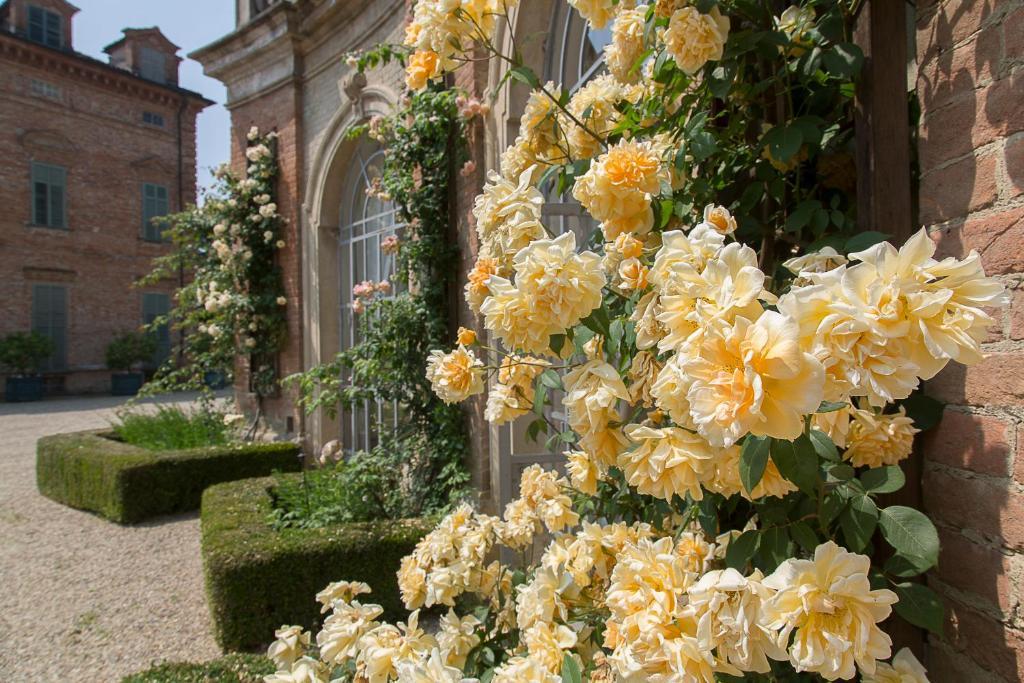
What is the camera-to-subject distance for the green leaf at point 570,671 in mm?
1079

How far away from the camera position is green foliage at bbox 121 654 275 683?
2.18 metres

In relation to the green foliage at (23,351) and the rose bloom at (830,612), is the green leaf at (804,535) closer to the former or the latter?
the rose bloom at (830,612)

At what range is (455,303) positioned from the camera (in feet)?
16.2

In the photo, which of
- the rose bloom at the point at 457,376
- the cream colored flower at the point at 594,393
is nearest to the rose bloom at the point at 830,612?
the cream colored flower at the point at 594,393

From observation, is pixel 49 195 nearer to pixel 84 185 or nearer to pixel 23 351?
pixel 84 185

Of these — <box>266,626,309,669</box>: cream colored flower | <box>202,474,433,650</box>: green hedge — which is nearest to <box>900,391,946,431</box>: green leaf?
<box>266,626,309,669</box>: cream colored flower

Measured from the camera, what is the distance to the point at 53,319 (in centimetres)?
1820

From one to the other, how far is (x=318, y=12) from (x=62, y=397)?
1686 centimetres

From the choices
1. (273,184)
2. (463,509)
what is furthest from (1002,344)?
(273,184)

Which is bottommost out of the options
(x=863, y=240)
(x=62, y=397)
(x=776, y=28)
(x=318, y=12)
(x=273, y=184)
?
(x=62, y=397)

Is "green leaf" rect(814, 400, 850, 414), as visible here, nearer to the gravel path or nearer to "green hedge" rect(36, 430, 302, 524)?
the gravel path

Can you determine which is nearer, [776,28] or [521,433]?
[776,28]

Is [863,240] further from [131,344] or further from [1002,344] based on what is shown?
[131,344]

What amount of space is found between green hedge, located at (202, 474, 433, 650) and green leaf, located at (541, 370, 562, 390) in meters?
2.83
